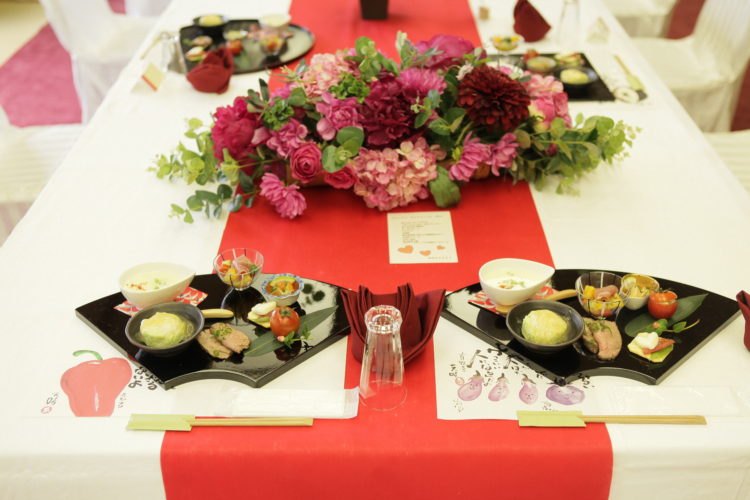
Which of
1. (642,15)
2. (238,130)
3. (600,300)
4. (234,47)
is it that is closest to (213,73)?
(234,47)

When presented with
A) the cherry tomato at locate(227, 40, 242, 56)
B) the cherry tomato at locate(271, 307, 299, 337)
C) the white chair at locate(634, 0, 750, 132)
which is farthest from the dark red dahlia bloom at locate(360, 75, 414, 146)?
the white chair at locate(634, 0, 750, 132)

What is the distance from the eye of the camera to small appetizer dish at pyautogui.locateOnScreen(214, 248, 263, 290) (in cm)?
124

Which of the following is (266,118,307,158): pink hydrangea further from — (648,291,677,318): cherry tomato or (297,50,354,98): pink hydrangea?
(648,291,677,318): cherry tomato

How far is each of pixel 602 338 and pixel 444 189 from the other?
535mm

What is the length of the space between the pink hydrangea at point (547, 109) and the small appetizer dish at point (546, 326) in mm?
552

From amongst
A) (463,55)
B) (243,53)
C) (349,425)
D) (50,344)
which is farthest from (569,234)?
(243,53)

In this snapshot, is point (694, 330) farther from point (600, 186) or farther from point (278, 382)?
point (278, 382)

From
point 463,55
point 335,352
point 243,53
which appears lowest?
point 243,53

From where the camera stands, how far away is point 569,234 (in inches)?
58.5

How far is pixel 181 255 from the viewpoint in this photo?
1450 mm

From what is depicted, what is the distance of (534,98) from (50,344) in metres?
1.10

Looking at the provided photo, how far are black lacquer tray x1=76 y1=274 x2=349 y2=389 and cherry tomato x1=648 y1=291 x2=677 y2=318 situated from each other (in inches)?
19.6

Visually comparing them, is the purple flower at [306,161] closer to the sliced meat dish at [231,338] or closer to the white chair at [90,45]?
the sliced meat dish at [231,338]

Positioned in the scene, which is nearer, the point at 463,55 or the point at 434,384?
the point at 434,384
